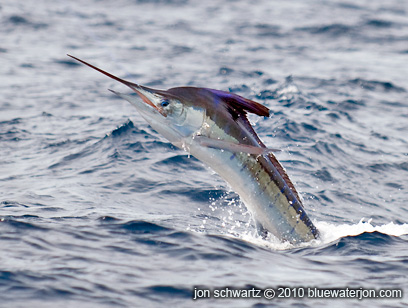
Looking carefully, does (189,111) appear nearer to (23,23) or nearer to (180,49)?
(180,49)

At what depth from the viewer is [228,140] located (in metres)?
6.12

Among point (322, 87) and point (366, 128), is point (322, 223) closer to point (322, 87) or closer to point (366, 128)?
point (366, 128)

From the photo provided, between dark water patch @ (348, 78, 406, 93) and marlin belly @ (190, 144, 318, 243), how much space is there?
1210 cm

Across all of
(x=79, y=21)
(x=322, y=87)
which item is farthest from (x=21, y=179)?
(x=79, y=21)

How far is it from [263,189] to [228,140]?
0.67 m

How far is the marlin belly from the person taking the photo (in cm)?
612

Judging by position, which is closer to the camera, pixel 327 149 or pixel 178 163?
pixel 178 163

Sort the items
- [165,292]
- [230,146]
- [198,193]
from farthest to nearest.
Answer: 1. [198,193]
2. [230,146]
3. [165,292]

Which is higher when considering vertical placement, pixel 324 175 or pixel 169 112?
pixel 169 112

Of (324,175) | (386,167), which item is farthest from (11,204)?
(386,167)

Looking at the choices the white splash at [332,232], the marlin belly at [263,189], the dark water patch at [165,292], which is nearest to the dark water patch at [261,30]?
the white splash at [332,232]

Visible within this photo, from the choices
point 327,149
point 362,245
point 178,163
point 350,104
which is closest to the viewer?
point 362,245

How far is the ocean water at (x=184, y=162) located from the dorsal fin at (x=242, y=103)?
4.98ft

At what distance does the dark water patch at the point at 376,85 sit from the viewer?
18.0 m
